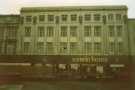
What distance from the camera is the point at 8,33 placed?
4684mm

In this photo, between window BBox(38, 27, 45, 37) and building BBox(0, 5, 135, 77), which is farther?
window BBox(38, 27, 45, 37)

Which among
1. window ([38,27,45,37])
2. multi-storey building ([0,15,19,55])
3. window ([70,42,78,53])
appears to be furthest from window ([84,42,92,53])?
multi-storey building ([0,15,19,55])

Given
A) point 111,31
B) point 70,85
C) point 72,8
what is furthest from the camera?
point 72,8

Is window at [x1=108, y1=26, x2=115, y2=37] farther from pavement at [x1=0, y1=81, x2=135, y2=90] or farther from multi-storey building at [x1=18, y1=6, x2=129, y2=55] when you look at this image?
pavement at [x1=0, y1=81, x2=135, y2=90]

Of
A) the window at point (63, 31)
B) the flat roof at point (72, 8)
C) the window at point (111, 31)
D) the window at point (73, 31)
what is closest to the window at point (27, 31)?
the flat roof at point (72, 8)

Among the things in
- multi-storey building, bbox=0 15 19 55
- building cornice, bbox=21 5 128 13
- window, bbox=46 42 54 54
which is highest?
building cornice, bbox=21 5 128 13

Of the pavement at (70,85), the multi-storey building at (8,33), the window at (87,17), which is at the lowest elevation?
the pavement at (70,85)

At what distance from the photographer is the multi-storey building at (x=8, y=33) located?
4676mm

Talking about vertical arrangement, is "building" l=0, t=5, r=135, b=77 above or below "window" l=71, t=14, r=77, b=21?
below

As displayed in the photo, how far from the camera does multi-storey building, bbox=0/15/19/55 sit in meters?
4.68

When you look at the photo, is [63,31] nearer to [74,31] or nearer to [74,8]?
[74,31]

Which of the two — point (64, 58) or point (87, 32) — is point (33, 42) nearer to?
point (64, 58)

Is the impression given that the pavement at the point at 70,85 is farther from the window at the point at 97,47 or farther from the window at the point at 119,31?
the window at the point at 119,31

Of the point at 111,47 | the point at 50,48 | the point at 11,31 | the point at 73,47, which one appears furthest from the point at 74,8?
the point at 11,31
